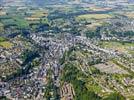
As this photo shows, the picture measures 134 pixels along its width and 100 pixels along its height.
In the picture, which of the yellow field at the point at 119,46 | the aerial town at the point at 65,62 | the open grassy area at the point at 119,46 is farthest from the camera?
the open grassy area at the point at 119,46

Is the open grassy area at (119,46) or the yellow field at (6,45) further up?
the yellow field at (6,45)

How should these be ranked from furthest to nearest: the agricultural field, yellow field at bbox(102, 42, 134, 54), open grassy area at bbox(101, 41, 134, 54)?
open grassy area at bbox(101, 41, 134, 54)
yellow field at bbox(102, 42, 134, 54)
the agricultural field

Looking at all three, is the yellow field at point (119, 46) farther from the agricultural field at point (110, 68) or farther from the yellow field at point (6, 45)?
the yellow field at point (6, 45)

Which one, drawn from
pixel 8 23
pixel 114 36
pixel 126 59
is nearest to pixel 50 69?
pixel 126 59

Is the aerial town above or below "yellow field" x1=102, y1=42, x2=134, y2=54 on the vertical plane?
above

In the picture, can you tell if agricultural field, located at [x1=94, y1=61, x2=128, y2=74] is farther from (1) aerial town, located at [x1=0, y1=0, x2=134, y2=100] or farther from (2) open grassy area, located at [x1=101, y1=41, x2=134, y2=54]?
(2) open grassy area, located at [x1=101, y1=41, x2=134, y2=54]

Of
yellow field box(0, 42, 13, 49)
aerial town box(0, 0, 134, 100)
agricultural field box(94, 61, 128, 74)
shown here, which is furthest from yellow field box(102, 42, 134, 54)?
yellow field box(0, 42, 13, 49)

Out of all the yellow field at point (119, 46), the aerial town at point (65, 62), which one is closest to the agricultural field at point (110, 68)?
the aerial town at point (65, 62)

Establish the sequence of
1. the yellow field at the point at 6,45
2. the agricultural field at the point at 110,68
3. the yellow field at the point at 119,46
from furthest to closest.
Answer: the yellow field at the point at 6,45 < the yellow field at the point at 119,46 < the agricultural field at the point at 110,68

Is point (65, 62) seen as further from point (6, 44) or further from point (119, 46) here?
point (6, 44)

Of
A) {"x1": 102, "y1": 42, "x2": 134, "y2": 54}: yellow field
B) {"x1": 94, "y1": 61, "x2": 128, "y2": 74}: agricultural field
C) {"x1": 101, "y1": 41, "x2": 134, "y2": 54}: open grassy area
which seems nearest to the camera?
{"x1": 94, "y1": 61, "x2": 128, "y2": 74}: agricultural field

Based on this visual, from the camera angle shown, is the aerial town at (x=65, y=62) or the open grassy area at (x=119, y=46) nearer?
the aerial town at (x=65, y=62)
